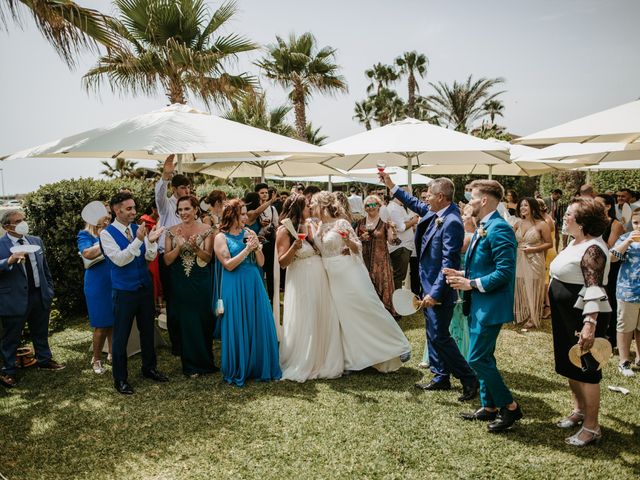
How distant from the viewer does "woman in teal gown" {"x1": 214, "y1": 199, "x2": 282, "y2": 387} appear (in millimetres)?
5285

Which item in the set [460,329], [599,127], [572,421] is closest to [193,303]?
[460,329]

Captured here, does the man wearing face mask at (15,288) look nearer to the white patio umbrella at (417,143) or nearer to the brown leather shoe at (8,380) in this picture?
the brown leather shoe at (8,380)

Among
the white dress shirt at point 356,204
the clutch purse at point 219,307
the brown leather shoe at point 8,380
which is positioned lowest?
the brown leather shoe at point 8,380

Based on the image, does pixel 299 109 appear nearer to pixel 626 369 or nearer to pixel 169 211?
pixel 169 211

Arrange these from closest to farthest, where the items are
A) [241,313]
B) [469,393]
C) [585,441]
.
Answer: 1. [585,441]
2. [469,393]
3. [241,313]

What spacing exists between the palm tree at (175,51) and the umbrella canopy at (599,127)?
787cm

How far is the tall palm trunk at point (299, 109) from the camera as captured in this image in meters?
23.9

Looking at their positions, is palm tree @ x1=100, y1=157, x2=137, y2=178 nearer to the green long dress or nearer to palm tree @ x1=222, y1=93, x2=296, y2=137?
palm tree @ x1=222, y1=93, x2=296, y2=137

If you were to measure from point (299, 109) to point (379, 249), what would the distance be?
1798cm

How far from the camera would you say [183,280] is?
5477mm

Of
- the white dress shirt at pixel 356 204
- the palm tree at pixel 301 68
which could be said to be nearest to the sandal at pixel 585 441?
the white dress shirt at pixel 356 204

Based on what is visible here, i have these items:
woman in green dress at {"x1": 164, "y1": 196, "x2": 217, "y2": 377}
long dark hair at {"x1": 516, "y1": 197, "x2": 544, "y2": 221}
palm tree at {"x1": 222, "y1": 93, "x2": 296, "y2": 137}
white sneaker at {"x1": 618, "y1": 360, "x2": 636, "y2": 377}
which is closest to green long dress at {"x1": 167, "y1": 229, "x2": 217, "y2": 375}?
woman in green dress at {"x1": 164, "y1": 196, "x2": 217, "y2": 377}

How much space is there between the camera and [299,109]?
80.4 feet

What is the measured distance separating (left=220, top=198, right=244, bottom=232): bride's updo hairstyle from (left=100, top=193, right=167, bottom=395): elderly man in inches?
28.0
